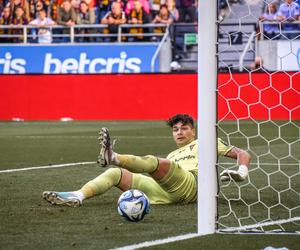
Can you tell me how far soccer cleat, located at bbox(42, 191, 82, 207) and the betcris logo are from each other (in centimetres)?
1786

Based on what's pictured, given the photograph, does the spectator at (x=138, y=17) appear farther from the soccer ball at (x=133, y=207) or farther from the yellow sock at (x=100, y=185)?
the soccer ball at (x=133, y=207)

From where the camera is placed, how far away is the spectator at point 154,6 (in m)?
27.6

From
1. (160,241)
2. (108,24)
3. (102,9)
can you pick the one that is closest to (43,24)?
(102,9)

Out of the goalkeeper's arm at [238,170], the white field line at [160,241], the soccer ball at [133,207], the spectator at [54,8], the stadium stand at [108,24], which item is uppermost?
the spectator at [54,8]

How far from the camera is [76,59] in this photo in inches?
1077

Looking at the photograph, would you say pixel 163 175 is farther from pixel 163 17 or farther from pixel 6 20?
pixel 6 20

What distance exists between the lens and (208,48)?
7.68m

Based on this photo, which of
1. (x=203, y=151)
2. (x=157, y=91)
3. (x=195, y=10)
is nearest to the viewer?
(x=203, y=151)

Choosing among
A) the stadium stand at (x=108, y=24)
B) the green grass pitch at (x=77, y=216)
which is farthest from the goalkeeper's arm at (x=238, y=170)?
the stadium stand at (x=108, y=24)

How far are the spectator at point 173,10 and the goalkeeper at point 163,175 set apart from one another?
698 inches

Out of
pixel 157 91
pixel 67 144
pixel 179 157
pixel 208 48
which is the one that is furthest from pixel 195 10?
pixel 208 48

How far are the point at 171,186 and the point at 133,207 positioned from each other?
828 mm

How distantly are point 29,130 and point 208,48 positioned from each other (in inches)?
547

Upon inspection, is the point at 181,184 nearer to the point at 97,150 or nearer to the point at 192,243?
the point at 192,243
